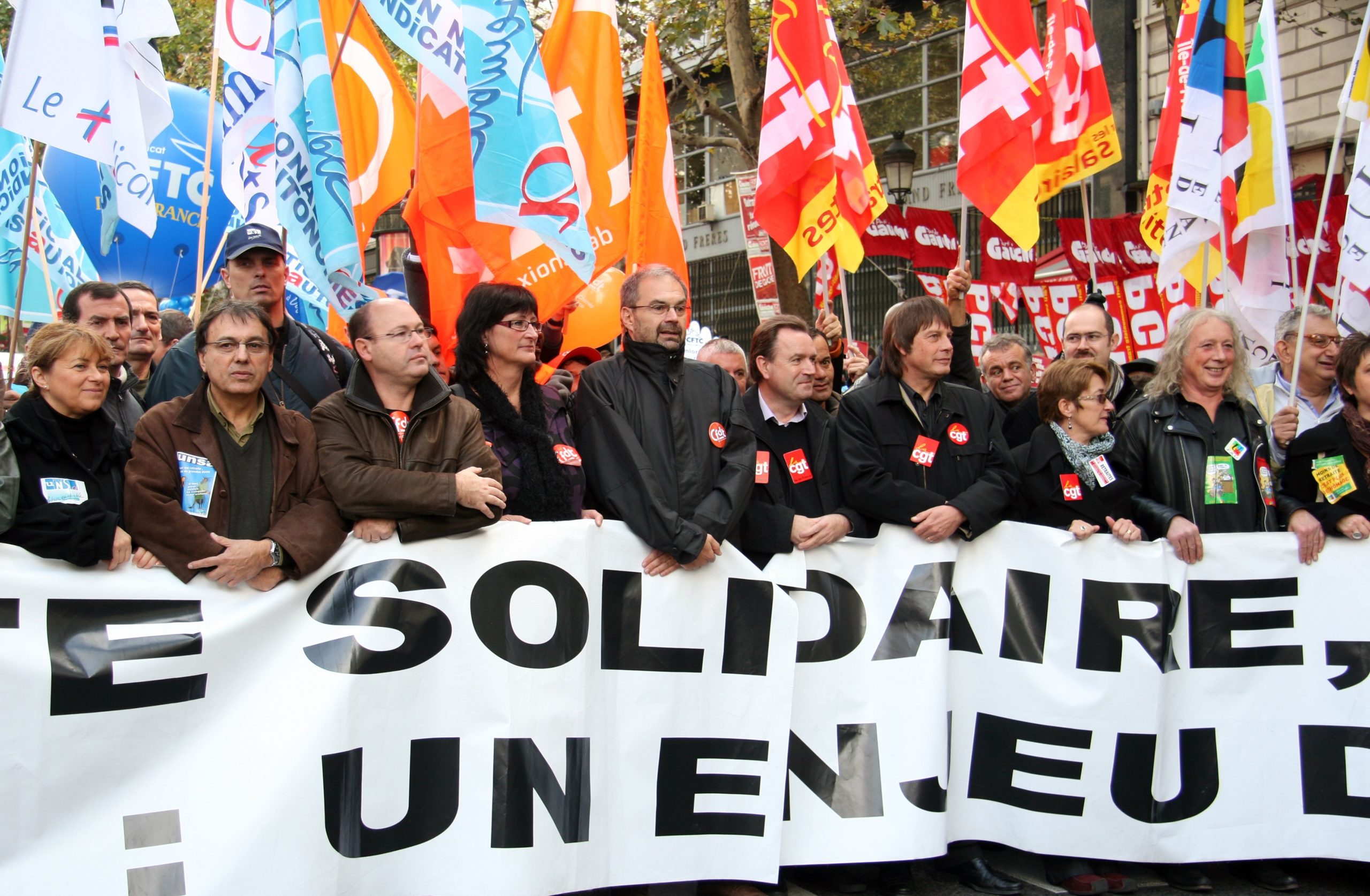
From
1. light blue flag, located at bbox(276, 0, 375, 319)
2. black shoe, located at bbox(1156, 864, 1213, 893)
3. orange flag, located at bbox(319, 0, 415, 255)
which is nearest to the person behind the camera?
black shoe, located at bbox(1156, 864, 1213, 893)

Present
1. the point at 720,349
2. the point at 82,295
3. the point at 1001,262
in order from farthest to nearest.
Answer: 1. the point at 1001,262
2. the point at 720,349
3. the point at 82,295

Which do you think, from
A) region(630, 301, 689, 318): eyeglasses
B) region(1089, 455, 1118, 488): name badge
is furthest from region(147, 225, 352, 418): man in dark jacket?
region(1089, 455, 1118, 488): name badge

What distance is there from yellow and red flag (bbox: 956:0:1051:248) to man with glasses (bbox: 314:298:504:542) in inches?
124

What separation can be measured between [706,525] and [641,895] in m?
1.27

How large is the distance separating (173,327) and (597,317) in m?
2.25

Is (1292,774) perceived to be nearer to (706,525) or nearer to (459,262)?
(706,525)

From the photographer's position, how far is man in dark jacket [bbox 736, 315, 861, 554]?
4.61 metres

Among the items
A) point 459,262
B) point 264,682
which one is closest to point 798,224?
point 459,262

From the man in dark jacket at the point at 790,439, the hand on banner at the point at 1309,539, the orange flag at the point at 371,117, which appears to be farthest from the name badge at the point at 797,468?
the orange flag at the point at 371,117

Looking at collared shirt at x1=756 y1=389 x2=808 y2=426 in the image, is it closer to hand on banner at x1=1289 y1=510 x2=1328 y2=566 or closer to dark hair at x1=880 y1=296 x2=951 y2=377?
dark hair at x1=880 y1=296 x2=951 y2=377

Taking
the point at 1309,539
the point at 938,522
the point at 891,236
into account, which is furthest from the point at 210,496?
the point at 891,236

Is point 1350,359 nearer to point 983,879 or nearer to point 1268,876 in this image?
point 1268,876

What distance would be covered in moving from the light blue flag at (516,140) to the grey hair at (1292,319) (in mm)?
3122

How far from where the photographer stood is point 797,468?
4.74 metres
